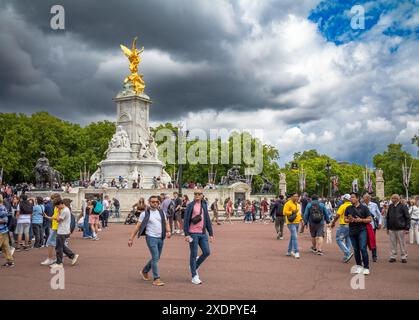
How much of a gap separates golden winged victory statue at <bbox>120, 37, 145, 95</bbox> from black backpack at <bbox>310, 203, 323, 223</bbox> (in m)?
36.9

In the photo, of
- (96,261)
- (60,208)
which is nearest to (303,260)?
(96,261)

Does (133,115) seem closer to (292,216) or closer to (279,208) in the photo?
(279,208)

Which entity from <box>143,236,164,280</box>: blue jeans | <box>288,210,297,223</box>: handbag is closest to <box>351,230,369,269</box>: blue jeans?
<box>288,210,297,223</box>: handbag

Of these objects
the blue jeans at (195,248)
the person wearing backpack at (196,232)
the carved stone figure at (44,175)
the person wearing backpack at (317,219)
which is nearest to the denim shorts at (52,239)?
the person wearing backpack at (196,232)

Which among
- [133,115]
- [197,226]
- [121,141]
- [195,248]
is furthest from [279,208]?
[133,115]

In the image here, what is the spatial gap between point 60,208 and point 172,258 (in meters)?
3.45

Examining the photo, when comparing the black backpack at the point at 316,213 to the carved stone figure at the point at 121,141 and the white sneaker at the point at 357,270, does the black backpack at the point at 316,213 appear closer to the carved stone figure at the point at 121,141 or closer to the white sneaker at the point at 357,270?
the white sneaker at the point at 357,270

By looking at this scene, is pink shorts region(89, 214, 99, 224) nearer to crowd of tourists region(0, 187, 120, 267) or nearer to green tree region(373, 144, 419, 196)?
crowd of tourists region(0, 187, 120, 267)

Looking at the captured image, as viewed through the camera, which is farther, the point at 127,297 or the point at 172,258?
the point at 172,258

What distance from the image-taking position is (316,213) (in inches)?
539

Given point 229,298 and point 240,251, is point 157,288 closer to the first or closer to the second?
point 229,298

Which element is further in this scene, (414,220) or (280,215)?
(280,215)

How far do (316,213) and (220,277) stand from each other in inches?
199

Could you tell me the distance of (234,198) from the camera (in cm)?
4316
